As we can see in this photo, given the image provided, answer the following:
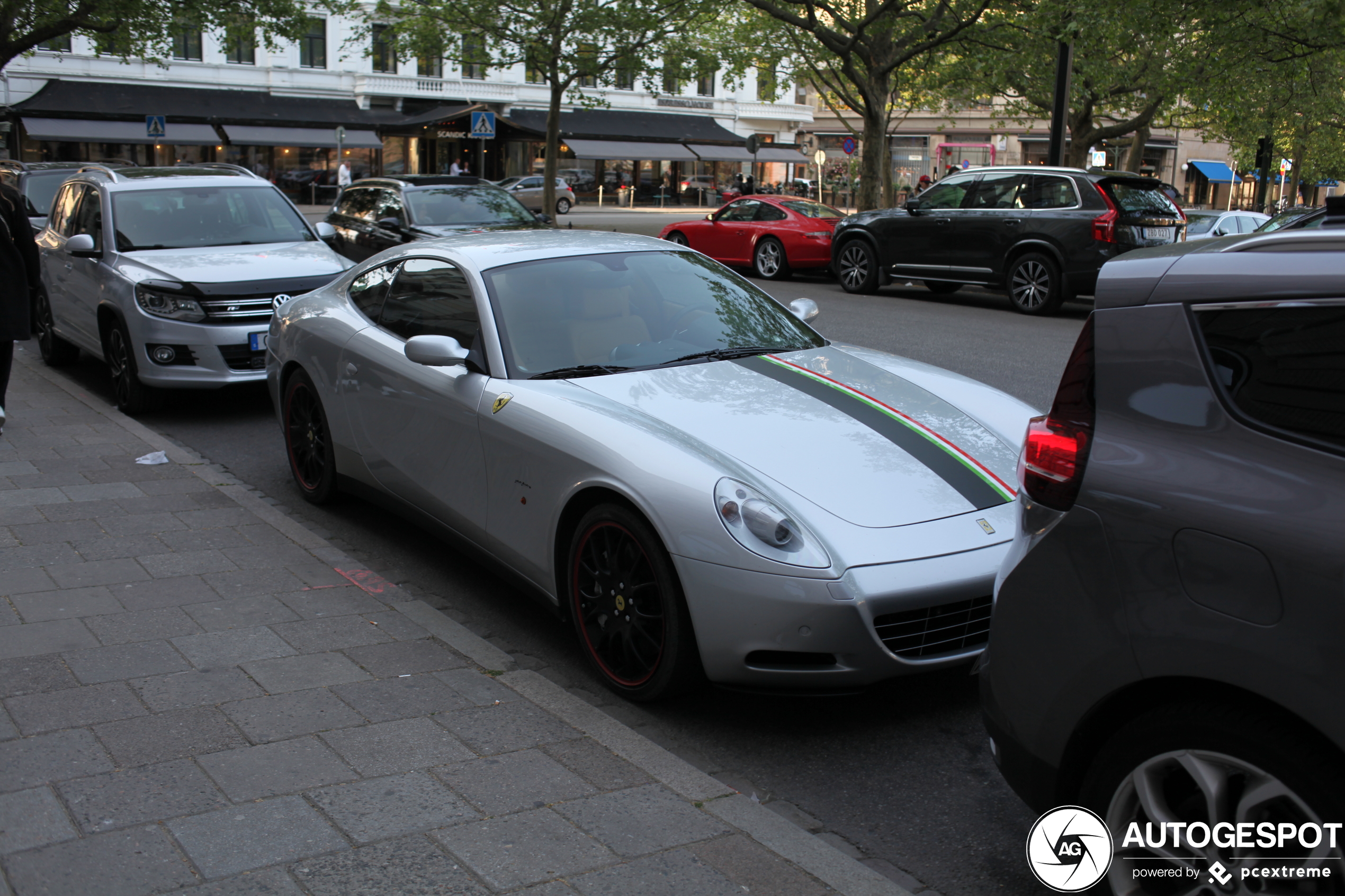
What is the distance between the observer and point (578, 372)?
4.66 meters

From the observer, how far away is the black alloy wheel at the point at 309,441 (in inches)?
237

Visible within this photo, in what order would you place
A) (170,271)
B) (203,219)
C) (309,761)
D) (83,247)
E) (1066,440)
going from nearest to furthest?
(1066,440) → (309,761) → (170,271) → (83,247) → (203,219)

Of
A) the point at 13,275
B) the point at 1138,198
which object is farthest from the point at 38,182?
the point at 1138,198

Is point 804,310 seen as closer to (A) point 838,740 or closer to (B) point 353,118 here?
(A) point 838,740

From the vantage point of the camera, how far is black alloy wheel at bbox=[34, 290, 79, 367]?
10.5 meters

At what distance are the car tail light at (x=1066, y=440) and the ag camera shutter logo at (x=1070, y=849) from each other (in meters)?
0.68

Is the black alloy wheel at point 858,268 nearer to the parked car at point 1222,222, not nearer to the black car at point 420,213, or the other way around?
the black car at point 420,213

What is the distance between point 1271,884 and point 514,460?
2823mm

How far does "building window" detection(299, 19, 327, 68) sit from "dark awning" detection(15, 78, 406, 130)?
1397 mm

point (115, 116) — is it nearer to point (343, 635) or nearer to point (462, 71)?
point (462, 71)

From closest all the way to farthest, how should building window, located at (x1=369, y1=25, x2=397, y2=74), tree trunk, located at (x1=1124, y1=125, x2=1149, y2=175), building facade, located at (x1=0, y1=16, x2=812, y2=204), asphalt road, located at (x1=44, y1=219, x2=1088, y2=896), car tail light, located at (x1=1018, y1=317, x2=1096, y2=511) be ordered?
car tail light, located at (x1=1018, y1=317, x2=1096, y2=511) → asphalt road, located at (x1=44, y1=219, x2=1088, y2=896) → tree trunk, located at (x1=1124, y1=125, x2=1149, y2=175) → building facade, located at (x1=0, y1=16, x2=812, y2=204) → building window, located at (x1=369, y1=25, x2=397, y2=74)

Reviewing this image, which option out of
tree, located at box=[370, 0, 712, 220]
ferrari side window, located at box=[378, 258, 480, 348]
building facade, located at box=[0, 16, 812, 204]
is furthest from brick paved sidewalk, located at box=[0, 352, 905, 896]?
building facade, located at box=[0, 16, 812, 204]

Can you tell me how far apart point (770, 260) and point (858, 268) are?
2185mm

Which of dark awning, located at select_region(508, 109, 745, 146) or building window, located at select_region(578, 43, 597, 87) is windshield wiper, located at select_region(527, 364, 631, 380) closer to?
building window, located at select_region(578, 43, 597, 87)
